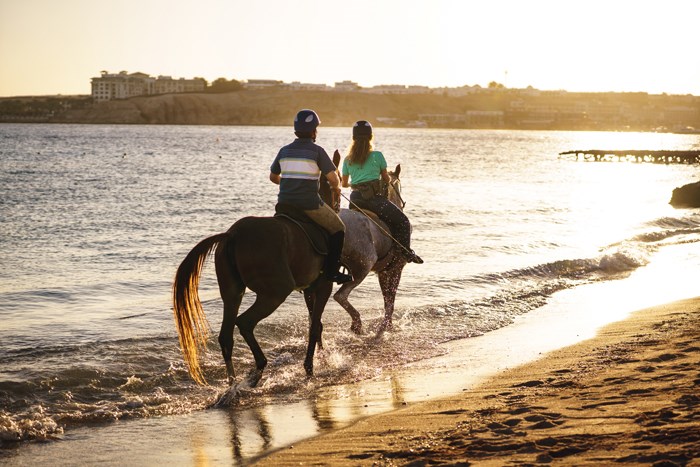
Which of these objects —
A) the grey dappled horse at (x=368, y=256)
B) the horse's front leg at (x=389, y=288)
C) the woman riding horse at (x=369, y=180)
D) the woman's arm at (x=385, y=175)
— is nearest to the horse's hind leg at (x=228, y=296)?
the grey dappled horse at (x=368, y=256)

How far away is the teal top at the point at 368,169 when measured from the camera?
1364 centimetres

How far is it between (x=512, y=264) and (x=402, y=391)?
12.8 meters

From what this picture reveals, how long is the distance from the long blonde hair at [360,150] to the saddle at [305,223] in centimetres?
285

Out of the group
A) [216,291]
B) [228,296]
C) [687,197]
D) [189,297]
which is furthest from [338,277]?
[687,197]

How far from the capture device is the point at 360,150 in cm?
1354

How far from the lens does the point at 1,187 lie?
54.6 m

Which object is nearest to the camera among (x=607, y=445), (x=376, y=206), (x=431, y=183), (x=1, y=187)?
(x=607, y=445)

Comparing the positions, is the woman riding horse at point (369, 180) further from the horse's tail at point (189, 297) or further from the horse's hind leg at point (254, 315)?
the horse's tail at point (189, 297)

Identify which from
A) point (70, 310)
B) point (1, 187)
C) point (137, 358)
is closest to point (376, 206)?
point (137, 358)

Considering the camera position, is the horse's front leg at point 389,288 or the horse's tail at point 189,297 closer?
the horse's tail at point 189,297

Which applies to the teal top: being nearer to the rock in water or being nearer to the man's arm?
the man's arm

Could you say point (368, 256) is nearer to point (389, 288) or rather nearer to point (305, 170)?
point (389, 288)

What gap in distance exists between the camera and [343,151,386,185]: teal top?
13.6m

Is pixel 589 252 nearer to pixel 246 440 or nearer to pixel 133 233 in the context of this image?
pixel 133 233
